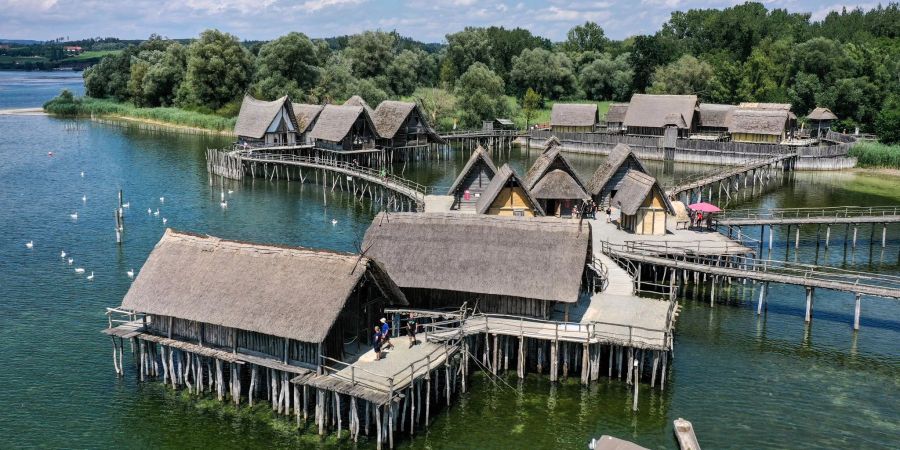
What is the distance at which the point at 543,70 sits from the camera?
129 metres

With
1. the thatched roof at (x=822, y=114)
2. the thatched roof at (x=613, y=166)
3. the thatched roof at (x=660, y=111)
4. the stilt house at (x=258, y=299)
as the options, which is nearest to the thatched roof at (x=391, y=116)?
the thatched roof at (x=660, y=111)

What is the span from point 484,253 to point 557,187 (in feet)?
56.3

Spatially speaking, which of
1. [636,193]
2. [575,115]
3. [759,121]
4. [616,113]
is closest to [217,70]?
[575,115]

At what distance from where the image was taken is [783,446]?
27.8 metres

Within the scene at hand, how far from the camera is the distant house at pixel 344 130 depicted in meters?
78.6

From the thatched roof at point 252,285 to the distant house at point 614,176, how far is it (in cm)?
2488

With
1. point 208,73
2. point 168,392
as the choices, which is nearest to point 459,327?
point 168,392

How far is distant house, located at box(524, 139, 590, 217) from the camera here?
50138mm

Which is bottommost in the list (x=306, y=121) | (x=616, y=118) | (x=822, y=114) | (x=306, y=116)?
(x=306, y=121)

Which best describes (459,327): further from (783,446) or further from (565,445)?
(783,446)

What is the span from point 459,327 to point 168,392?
1099cm

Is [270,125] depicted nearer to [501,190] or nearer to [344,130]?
[344,130]

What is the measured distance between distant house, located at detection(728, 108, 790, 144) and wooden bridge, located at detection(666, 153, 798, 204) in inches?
140

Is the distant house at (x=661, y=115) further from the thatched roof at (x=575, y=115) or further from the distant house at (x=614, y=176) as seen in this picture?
the distant house at (x=614, y=176)
